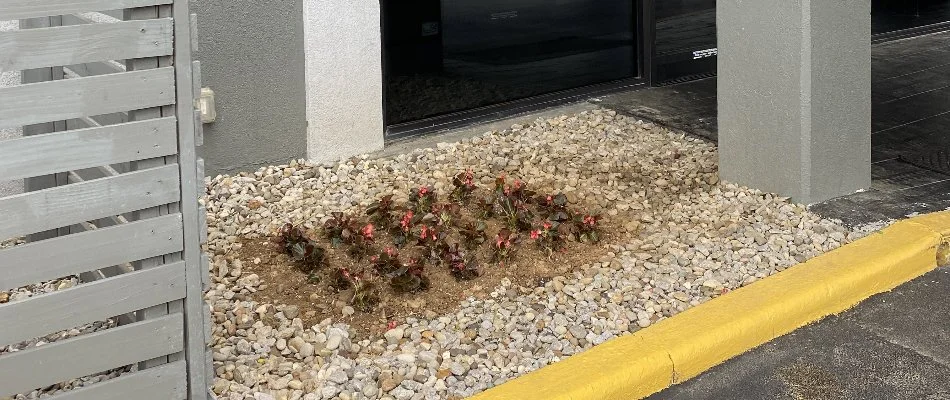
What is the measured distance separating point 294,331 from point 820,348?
218 centimetres

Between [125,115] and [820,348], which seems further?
[820,348]

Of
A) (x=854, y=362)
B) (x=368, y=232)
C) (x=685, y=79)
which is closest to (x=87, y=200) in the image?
(x=368, y=232)

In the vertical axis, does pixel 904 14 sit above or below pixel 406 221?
above

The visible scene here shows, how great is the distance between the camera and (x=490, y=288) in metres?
5.66

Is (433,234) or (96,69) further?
(433,234)

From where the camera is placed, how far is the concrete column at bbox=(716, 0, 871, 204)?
251 inches

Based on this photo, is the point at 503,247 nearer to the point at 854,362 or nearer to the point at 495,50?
the point at 854,362

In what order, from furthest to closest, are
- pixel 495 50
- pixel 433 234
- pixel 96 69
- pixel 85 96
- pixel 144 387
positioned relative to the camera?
pixel 495 50
pixel 433 234
pixel 96 69
pixel 144 387
pixel 85 96

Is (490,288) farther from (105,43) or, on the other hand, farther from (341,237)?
(105,43)

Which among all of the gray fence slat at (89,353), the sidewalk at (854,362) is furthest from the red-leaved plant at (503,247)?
the gray fence slat at (89,353)

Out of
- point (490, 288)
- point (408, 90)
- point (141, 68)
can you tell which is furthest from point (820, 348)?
point (408, 90)

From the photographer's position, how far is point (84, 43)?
3.89 metres

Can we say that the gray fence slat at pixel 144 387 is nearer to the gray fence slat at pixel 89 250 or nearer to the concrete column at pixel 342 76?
the gray fence slat at pixel 89 250

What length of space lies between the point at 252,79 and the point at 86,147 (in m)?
3.20
